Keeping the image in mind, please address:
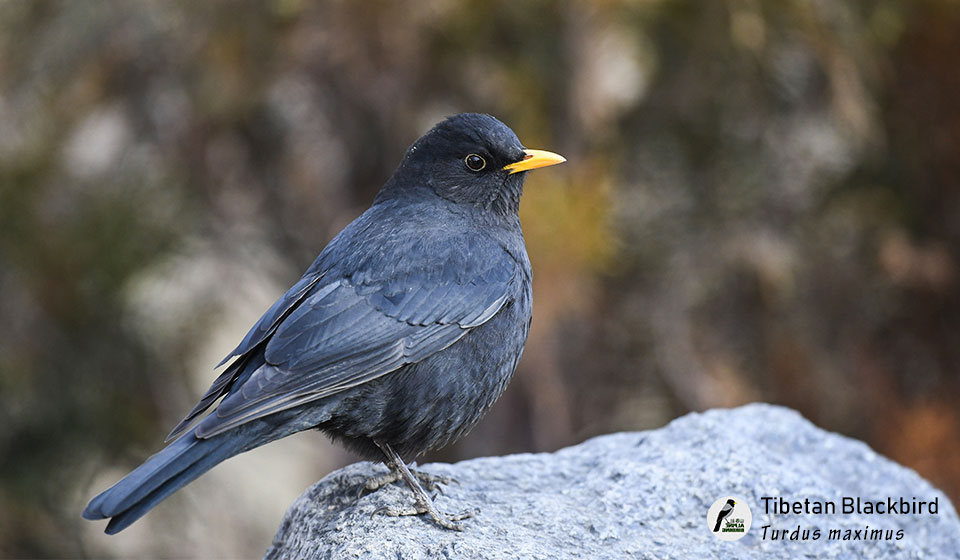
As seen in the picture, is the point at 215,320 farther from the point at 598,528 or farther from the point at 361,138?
the point at 598,528

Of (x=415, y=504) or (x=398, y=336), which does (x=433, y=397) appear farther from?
(x=415, y=504)

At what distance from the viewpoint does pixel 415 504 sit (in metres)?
3.97

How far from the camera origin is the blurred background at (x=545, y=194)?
636 cm

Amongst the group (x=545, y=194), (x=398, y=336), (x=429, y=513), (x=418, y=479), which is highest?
(x=545, y=194)

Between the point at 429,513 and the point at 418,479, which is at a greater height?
the point at 418,479

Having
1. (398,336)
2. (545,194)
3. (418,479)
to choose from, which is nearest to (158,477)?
(398,336)

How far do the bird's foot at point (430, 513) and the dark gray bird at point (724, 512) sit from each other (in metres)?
0.92

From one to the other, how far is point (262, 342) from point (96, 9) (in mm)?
3463

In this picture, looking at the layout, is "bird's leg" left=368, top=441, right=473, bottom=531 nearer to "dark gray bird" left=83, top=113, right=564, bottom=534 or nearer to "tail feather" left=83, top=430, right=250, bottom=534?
"dark gray bird" left=83, top=113, right=564, bottom=534

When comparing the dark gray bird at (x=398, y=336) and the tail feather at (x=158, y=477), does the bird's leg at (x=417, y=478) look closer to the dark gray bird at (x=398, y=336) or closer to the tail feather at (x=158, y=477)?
the dark gray bird at (x=398, y=336)

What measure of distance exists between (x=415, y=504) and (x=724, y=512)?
116cm

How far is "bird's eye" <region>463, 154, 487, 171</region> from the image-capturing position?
4.54 m

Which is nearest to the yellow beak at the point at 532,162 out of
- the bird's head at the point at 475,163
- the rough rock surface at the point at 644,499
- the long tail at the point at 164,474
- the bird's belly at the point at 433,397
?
the bird's head at the point at 475,163

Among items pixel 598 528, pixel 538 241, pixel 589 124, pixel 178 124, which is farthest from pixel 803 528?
pixel 178 124
